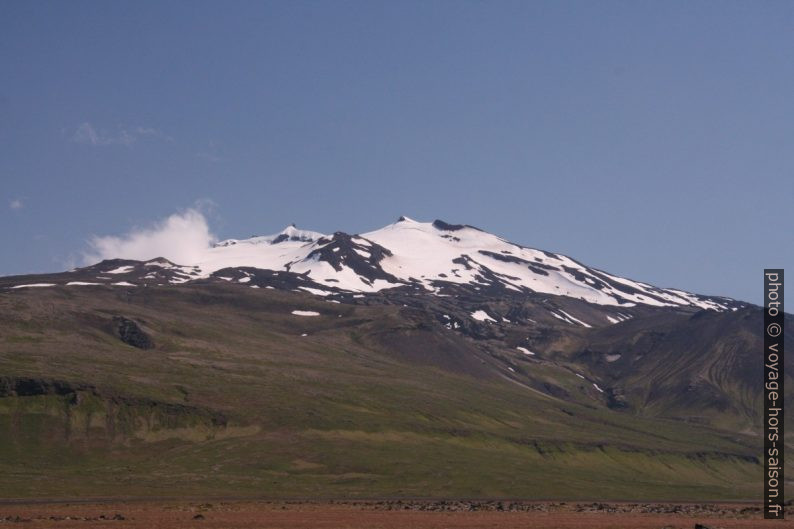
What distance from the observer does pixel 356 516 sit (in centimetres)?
8350

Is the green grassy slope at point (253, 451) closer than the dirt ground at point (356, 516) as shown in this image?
No

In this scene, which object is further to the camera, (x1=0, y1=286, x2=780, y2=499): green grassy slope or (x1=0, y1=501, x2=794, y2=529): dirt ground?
(x1=0, y1=286, x2=780, y2=499): green grassy slope

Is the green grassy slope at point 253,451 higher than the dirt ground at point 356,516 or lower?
higher

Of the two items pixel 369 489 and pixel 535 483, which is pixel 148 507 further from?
pixel 535 483

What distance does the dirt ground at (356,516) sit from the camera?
236 ft

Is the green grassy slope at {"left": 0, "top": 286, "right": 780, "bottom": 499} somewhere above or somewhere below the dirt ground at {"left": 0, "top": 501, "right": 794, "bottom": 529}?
above

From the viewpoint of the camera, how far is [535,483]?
153750 mm

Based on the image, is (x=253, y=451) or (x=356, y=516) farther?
(x=253, y=451)

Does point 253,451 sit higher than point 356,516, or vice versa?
point 253,451

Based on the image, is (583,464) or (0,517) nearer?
(0,517)

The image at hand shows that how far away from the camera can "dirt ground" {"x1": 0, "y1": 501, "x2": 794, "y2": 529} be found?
71.9m

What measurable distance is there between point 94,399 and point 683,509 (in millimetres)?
103948

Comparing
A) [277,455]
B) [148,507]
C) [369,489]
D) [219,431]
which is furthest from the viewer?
[219,431]

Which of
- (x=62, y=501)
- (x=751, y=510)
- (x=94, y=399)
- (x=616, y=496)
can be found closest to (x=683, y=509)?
(x=751, y=510)
